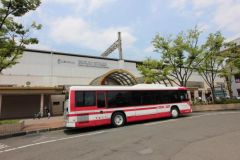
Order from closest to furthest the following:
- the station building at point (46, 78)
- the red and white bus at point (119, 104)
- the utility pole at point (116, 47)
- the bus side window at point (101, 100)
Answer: the red and white bus at point (119, 104) → the bus side window at point (101, 100) → the station building at point (46, 78) → the utility pole at point (116, 47)

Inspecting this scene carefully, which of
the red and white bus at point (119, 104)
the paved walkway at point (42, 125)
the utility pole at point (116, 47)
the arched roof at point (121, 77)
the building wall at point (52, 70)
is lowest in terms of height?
the paved walkway at point (42, 125)

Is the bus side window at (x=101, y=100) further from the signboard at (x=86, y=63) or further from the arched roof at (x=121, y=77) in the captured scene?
the signboard at (x=86, y=63)

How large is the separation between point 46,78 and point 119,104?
20717 mm

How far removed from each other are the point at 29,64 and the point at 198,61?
24314 mm

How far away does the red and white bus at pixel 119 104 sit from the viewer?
432 inches

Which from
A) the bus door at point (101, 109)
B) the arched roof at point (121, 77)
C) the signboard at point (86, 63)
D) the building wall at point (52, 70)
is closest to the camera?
the bus door at point (101, 109)

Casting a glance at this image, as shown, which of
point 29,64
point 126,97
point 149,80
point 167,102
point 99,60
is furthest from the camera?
point 99,60

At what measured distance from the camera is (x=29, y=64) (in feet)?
95.4

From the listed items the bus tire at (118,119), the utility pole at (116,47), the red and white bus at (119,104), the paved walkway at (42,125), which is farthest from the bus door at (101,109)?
the utility pole at (116,47)

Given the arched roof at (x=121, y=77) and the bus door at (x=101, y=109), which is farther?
the arched roof at (x=121, y=77)

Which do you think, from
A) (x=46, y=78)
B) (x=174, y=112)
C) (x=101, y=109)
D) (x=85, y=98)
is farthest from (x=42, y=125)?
(x=46, y=78)

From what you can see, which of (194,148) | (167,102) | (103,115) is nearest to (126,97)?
(103,115)

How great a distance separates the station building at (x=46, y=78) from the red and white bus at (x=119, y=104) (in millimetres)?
10756

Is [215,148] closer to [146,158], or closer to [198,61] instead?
[146,158]
